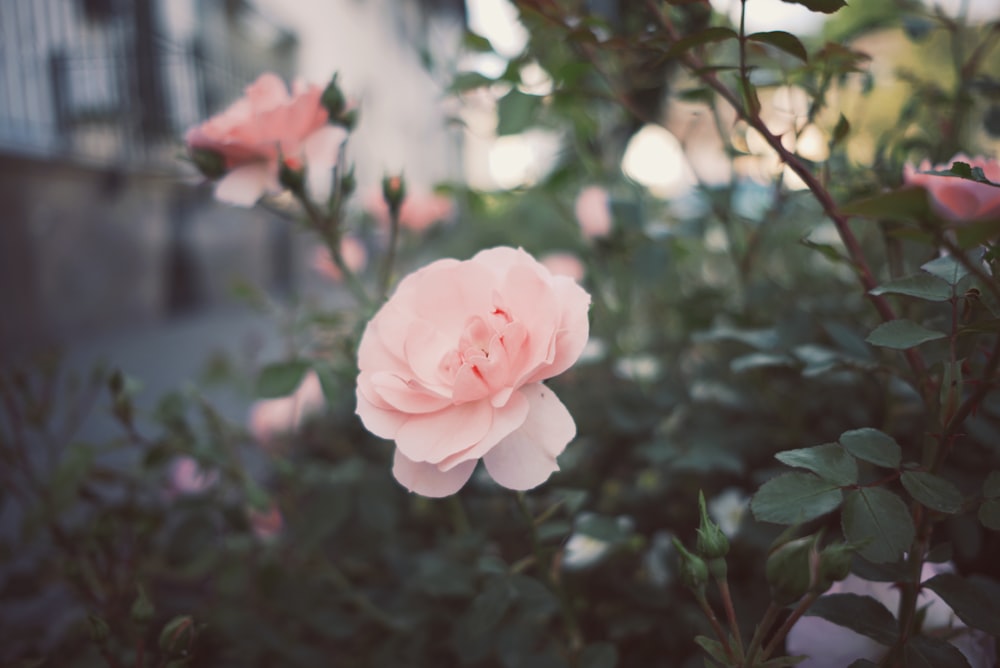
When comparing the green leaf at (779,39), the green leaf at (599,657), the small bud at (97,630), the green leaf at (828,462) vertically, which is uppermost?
the green leaf at (779,39)

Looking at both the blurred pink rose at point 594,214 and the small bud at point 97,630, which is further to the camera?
the blurred pink rose at point 594,214

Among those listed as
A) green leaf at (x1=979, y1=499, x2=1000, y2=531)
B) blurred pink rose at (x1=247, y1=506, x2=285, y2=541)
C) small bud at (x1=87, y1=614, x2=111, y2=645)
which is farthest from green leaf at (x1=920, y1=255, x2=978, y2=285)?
blurred pink rose at (x1=247, y1=506, x2=285, y2=541)

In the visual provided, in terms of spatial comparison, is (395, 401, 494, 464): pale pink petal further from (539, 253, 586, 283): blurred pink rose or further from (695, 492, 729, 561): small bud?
(539, 253, 586, 283): blurred pink rose

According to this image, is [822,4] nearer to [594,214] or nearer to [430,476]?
[430,476]

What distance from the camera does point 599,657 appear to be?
456 millimetres

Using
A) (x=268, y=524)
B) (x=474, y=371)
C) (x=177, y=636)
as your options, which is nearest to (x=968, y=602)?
(x=474, y=371)

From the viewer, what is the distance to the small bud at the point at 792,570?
10.5 inches

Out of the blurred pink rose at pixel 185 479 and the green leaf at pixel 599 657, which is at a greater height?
the green leaf at pixel 599 657

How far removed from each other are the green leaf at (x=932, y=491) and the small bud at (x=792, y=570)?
0.24ft

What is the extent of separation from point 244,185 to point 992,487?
1.68ft

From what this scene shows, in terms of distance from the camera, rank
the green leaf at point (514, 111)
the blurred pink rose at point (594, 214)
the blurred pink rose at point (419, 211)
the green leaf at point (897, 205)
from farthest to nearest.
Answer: the blurred pink rose at point (419, 211), the blurred pink rose at point (594, 214), the green leaf at point (514, 111), the green leaf at point (897, 205)

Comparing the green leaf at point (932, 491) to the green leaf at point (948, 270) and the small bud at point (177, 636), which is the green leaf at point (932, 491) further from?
the small bud at point (177, 636)

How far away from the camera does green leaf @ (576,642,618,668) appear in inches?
17.7

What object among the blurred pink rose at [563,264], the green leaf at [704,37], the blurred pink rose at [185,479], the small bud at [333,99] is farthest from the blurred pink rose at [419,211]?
the green leaf at [704,37]
